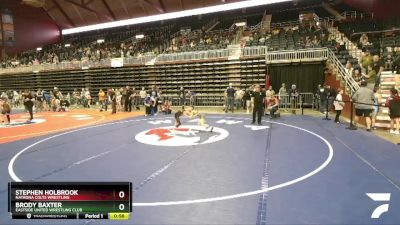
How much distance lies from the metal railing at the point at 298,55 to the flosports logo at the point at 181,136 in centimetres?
1142

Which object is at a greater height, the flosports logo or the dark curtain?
the dark curtain

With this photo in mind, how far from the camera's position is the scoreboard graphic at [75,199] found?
329 centimetres

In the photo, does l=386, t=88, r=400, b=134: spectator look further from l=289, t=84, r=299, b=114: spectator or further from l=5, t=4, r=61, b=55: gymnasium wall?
l=5, t=4, r=61, b=55: gymnasium wall

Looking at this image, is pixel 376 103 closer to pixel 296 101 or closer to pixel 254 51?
pixel 296 101

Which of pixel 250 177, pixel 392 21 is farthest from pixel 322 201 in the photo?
pixel 392 21

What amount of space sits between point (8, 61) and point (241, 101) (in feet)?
126

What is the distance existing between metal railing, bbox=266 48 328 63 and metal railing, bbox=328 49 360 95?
587 mm

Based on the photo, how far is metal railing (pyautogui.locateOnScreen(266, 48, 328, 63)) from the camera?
20.8 meters

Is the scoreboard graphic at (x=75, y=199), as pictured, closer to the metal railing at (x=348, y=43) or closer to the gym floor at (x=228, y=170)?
the gym floor at (x=228, y=170)

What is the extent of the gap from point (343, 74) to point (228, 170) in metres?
13.7

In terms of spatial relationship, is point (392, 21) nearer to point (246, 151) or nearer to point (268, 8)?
point (268, 8)

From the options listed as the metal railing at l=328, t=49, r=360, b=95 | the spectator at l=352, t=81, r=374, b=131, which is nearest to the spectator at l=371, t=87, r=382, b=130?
the spectator at l=352, t=81, r=374, b=131

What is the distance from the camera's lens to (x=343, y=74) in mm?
17578

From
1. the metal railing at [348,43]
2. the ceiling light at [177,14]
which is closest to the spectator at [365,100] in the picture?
the metal railing at [348,43]
